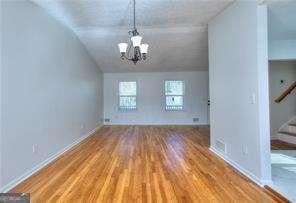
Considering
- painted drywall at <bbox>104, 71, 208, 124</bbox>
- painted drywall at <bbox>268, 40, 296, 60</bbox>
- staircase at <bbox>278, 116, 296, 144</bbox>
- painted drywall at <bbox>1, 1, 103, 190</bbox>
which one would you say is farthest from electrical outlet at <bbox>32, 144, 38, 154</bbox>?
painted drywall at <bbox>104, 71, 208, 124</bbox>

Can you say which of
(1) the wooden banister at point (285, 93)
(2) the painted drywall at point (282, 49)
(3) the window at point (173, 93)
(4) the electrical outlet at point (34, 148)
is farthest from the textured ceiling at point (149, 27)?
(1) the wooden banister at point (285, 93)

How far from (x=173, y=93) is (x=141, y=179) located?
24.2 feet

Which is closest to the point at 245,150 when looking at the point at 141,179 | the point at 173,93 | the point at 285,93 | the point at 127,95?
the point at 141,179

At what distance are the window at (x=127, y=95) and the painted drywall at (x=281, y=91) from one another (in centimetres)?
559

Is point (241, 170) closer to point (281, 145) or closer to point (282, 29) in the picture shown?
point (281, 145)

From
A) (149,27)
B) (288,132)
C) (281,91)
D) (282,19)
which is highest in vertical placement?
(149,27)

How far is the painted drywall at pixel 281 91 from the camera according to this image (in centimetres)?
663

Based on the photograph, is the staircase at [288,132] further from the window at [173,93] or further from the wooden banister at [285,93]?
the window at [173,93]

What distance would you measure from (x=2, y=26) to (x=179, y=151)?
3890 millimetres

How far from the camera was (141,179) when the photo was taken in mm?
3523

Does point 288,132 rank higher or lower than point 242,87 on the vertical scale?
lower

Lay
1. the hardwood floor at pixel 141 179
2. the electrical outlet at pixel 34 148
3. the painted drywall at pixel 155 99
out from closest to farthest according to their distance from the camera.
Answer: the hardwood floor at pixel 141 179, the electrical outlet at pixel 34 148, the painted drywall at pixel 155 99

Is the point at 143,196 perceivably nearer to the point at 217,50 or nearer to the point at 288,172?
the point at 288,172

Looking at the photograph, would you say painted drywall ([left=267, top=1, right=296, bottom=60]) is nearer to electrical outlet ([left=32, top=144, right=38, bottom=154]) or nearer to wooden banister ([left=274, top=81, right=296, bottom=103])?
wooden banister ([left=274, top=81, right=296, bottom=103])
